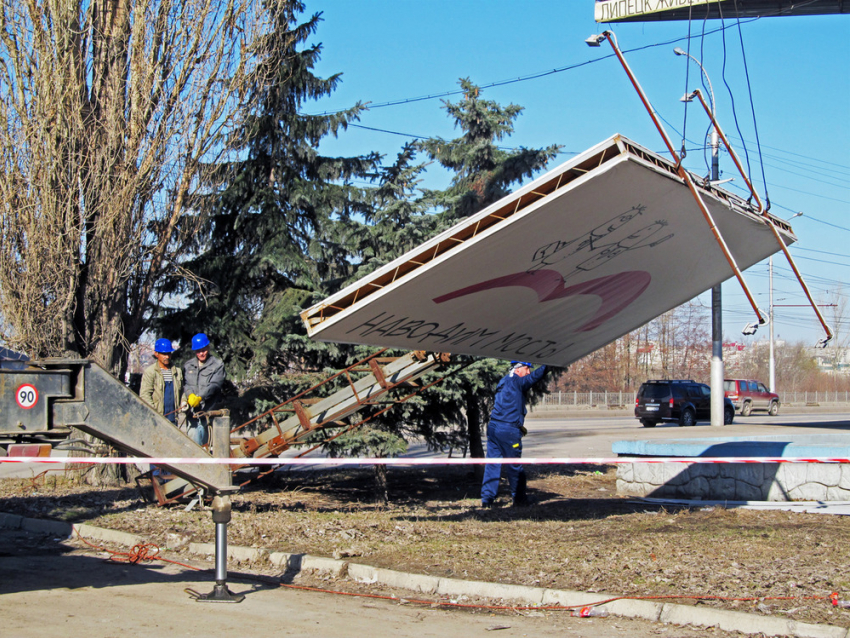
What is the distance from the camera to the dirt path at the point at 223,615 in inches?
192

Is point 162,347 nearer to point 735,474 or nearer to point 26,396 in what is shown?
point 26,396

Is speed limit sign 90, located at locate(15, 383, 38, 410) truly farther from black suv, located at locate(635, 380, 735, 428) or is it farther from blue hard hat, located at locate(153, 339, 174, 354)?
black suv, located at locate(635, 380, 735, 428)

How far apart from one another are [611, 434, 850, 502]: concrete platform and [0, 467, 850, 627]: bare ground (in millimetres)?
595

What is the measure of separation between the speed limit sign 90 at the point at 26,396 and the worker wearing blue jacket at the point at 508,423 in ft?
18.5

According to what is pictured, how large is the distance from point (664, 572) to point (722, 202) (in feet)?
12.1

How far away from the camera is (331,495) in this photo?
12570 millimetres

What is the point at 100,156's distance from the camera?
11.7 meters

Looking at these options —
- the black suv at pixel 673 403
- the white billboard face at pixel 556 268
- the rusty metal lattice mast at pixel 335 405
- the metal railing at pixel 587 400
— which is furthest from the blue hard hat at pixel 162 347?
the metal railing at pixel 587 400

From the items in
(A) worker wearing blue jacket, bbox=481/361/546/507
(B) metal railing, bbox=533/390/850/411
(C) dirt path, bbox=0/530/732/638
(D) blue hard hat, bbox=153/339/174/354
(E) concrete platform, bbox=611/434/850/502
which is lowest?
(B) metal railing, bbox=533/390/850/411

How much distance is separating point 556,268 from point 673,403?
26.8 m

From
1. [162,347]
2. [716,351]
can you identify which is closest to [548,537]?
[162,347]

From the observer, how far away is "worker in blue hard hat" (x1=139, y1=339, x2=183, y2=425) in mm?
9898

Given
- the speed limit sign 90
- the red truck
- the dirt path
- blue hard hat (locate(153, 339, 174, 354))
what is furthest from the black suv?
the speed limit sign 90

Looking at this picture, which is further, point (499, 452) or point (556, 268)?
point (499, 452)
